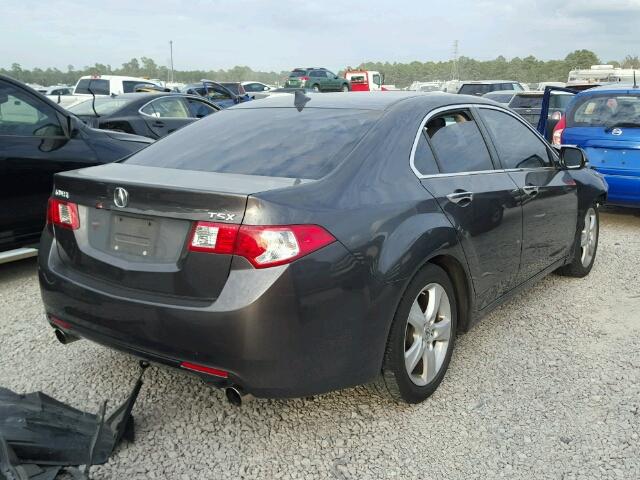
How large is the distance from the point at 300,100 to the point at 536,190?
1714 millimetres

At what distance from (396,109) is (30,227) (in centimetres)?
334

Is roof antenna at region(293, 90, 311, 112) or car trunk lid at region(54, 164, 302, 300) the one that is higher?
roof antenna at region(293, 90, 311, 112)

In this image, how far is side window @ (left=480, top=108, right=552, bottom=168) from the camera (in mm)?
3904

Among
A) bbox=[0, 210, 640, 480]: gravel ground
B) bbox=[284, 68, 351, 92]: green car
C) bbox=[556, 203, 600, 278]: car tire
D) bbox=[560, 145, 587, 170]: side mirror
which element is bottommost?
bbox=[0, 210, 640, 480]: gravel ground

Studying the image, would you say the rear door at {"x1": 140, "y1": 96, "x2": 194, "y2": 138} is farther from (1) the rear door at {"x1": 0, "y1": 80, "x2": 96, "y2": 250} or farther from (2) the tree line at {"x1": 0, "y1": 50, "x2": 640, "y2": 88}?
(2) the tree line at {"x1": 0, "y1": 50, "x2": 640, "y2": 88}

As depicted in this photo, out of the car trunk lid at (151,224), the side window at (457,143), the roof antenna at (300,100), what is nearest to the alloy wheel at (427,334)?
the side window at (457,143)

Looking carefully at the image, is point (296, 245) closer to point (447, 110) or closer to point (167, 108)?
point (447, 110)

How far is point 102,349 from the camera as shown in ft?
12.0

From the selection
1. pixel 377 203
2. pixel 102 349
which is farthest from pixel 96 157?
pixel 377 203

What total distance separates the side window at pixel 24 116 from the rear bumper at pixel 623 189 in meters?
5.77

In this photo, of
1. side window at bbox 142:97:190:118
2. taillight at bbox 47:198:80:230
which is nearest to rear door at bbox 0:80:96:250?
taillight at bbox 47:198:80:230

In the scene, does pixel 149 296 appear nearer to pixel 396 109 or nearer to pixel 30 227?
pixel 396 109

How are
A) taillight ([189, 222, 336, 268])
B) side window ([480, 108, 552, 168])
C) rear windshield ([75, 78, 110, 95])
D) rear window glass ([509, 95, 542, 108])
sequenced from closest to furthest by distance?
taillight ([189, 222, 336, 268]), side window ([480, 108, 552, 168]), rear window glass ([509, 95, 542, 108]), rear windshield ([75, 78, 110, 95])

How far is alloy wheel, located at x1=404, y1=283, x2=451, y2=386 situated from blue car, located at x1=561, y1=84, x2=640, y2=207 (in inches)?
178
